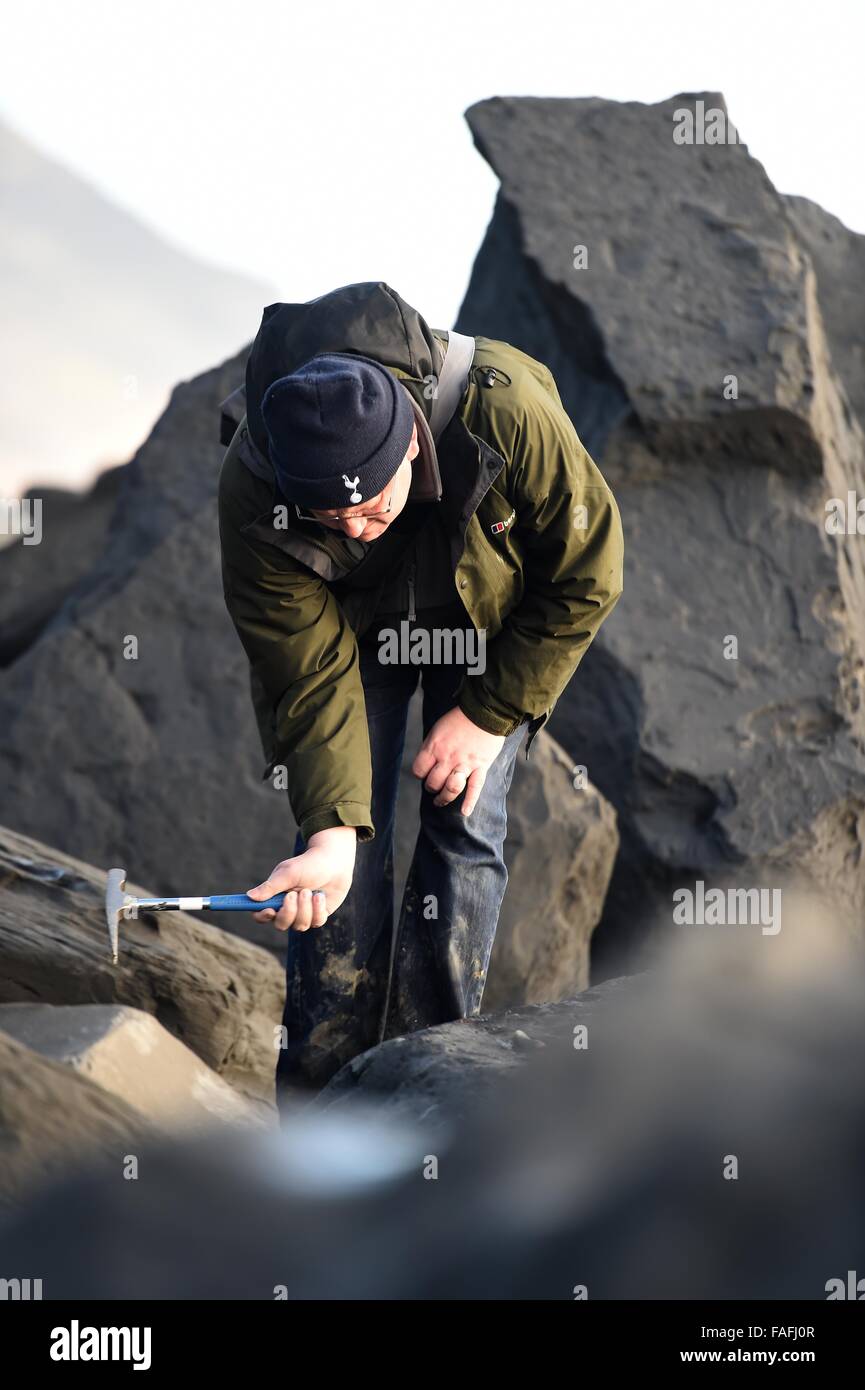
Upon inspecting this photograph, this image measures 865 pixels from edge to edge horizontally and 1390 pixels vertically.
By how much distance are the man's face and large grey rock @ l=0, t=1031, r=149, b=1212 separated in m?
0.80

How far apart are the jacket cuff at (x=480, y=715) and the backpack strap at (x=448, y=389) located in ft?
1.54

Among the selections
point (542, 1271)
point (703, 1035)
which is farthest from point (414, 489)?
point (542, 1271)

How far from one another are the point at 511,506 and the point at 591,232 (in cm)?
268

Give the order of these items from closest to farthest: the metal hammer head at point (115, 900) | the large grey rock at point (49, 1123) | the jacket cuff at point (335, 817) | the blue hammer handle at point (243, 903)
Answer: the large grey rock at point (49, 1123)
the blue hammer handle at point (243, 903)
the jacket cuff at point (335, 817)
the metal hammer head at point (115, 900)

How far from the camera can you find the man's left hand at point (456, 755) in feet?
7.83

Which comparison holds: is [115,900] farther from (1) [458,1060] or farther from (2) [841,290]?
(2) [841,290]

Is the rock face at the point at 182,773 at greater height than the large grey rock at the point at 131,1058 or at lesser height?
greater

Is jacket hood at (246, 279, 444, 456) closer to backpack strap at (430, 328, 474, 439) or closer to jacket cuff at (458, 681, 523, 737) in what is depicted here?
backpack strap at (430, 328, 474, 439)

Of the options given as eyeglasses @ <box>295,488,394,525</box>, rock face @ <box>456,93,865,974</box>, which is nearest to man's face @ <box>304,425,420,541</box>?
eyeglasses @ <box>295,488,394,525</box>

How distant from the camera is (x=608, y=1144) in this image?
1.44 meters

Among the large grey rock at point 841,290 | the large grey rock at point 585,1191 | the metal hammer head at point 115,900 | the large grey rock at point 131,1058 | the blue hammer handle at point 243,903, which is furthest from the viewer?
the large grey rock at point 841,290

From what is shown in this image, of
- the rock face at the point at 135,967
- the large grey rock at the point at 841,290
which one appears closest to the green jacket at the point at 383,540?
the rock face at the point at 135,967

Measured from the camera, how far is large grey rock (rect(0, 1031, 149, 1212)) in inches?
56.9

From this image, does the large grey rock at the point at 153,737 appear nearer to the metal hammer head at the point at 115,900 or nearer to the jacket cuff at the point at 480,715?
the metal hammer head at the point at 115,900
